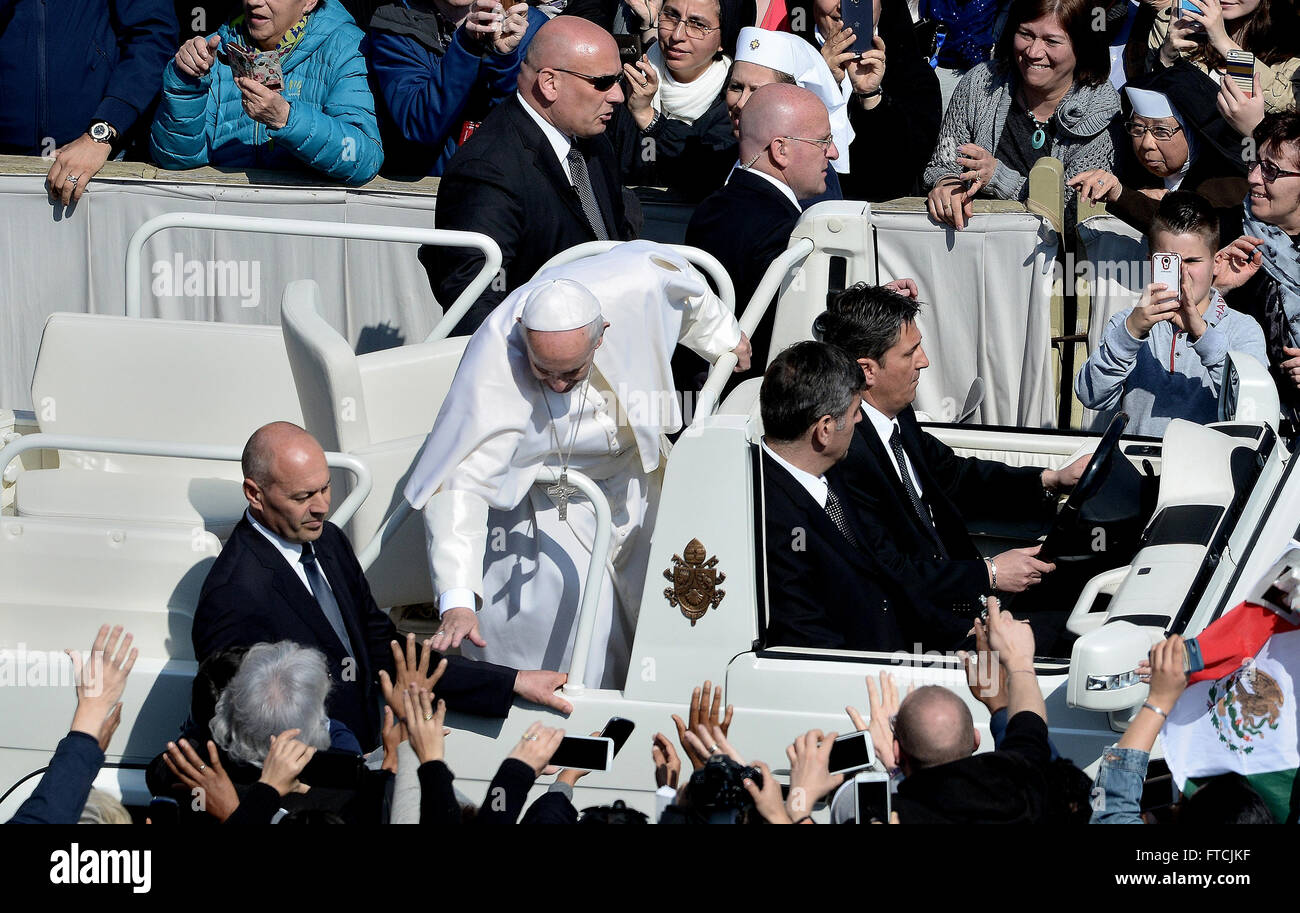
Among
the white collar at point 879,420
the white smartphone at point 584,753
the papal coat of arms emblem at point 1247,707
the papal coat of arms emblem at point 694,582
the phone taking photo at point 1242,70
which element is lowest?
the white smartphone at point 584,753

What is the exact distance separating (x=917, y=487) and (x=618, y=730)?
1.45m

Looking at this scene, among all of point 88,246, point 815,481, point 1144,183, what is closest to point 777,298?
point 815,481

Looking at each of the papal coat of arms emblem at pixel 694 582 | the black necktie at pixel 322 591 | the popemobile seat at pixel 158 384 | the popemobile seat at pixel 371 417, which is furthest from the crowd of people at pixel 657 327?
the popemobile seat at pixel 158 384

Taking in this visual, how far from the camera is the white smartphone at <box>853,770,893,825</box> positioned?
341 cm

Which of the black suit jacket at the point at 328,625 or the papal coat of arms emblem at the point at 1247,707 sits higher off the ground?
the papal coat of arms emblem at the point at 1247,707

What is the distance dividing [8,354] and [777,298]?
410 cm

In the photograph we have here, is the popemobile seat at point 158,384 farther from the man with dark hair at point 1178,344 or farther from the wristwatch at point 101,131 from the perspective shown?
the man with dark hair at point 1178,344

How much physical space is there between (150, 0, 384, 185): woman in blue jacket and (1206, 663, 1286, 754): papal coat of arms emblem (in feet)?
16.1

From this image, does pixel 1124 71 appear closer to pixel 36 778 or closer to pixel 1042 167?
pixel 1042 167

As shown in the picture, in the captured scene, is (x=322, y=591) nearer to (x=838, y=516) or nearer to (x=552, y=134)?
(x=838, y=516)

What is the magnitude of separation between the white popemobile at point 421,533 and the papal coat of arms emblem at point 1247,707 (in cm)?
25

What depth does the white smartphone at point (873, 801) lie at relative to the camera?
134 inches

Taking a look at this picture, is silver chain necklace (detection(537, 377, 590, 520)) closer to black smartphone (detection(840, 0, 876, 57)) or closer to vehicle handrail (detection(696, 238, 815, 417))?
vehicle handrail (detection(696, 238, 815, 417))

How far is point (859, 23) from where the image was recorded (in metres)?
7.55
